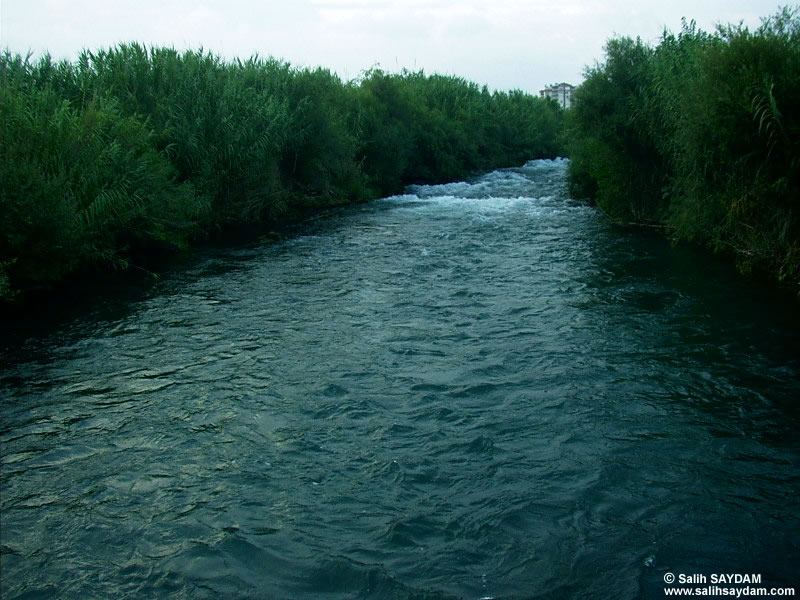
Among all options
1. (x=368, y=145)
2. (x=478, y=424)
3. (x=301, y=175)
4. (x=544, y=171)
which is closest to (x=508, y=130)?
(x=544, y=171)

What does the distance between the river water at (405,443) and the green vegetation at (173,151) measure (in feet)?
7.09

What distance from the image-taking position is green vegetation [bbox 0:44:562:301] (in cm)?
1383

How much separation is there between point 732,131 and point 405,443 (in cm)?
1034

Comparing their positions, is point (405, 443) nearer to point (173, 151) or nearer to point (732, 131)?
point (732, 131)

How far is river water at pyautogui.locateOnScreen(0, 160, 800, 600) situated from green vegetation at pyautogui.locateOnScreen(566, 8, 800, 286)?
141 cm

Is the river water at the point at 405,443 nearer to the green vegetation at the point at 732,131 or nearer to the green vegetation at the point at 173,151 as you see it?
the green vegetation at the point at 732,131

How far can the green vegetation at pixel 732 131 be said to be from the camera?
13375mm

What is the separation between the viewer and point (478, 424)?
336 inches

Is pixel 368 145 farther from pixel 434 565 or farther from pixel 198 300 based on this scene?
pixel 434 565

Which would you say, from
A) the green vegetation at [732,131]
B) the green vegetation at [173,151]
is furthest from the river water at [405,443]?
the green vegetation at [173,151]

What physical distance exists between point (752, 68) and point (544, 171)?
3296 cm

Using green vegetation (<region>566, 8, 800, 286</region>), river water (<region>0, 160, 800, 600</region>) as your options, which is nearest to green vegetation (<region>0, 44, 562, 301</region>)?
river water (<region>0, 160, 800, 600</region>)

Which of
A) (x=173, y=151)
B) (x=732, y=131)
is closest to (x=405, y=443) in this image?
(x=732, y=131)

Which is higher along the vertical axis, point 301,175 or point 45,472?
point 301,175
